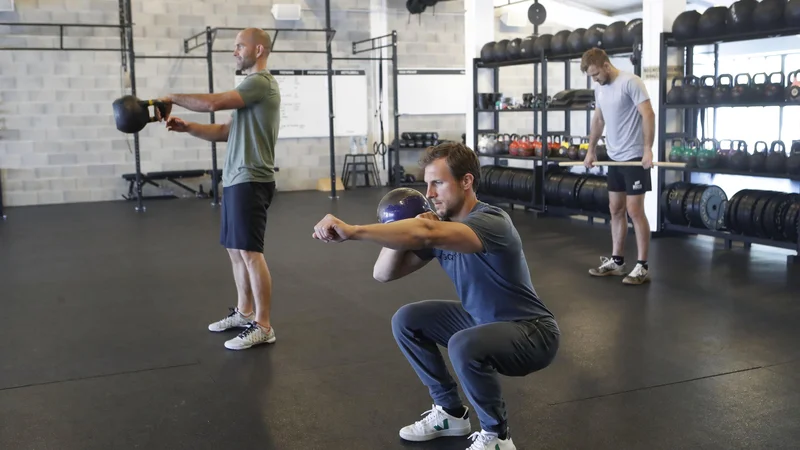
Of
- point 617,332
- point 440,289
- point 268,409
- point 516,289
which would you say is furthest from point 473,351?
point 440,289

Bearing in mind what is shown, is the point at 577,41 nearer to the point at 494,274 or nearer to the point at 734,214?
the point at 734,214

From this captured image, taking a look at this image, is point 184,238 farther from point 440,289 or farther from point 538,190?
point 538,190

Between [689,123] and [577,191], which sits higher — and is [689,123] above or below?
above

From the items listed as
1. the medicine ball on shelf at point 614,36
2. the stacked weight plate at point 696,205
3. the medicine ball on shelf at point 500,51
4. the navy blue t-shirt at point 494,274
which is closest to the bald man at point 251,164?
the navy blue t-shirt at point 494,274

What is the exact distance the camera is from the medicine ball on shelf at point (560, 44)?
6.77m

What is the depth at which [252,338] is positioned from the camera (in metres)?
3.13

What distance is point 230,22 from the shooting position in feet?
31.2

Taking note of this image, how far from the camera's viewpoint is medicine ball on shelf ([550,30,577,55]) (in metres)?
6.77

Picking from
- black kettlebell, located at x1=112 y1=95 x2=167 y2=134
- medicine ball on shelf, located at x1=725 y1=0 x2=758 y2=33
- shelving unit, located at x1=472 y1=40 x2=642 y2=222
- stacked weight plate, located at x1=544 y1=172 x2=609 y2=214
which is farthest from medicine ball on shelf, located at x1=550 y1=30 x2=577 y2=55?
black kettlebell, located at x1=112 y1=95 x2=167 y2=134

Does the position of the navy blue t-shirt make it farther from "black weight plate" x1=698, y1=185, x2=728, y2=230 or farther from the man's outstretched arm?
"black weight plate" x1=698, y1=185, x2=728, y2=230

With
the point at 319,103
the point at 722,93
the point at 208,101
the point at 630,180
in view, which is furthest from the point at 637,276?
the point at 319,103

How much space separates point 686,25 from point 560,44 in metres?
1.61

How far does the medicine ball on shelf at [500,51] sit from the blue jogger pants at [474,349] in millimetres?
5693

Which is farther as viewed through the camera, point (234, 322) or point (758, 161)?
point (758, 161)
